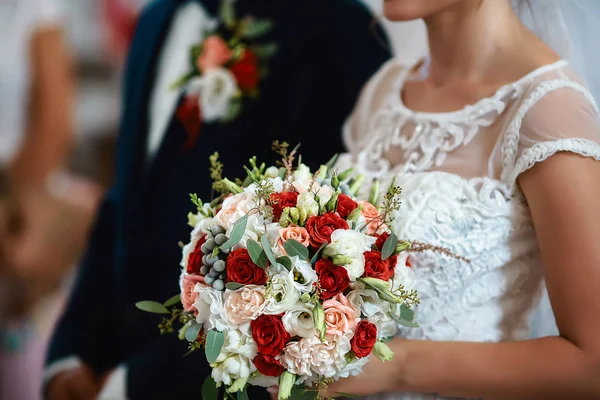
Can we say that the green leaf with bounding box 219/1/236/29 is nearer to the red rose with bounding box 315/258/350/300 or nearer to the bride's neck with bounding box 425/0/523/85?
the bride's neck with bounding box 425/0/523/85

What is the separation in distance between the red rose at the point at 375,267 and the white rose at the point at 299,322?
8 centimetres

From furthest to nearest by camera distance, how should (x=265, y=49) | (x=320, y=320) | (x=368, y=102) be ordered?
(x=265, y=49)
(x=368, y=102)
(x=320, y=320)

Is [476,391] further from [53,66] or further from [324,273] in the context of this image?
[53,66]

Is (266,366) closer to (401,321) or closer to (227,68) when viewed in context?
(401,321)

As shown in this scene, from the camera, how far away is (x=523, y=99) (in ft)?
2.80

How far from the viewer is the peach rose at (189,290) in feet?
2.56

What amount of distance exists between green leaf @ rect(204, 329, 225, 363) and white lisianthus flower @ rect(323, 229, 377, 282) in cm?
16

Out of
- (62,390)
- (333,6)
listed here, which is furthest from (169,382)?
(333,6)

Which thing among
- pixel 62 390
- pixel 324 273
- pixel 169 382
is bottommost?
pixel 62 390

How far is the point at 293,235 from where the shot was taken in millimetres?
727

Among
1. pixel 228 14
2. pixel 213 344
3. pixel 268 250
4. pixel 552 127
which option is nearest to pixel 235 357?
pixel 213 344

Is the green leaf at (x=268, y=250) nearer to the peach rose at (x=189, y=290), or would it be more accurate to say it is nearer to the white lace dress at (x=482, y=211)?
the peach rose at (x=189, y=290)

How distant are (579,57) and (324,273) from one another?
50 cm

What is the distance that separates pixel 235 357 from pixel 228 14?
0.85 m
